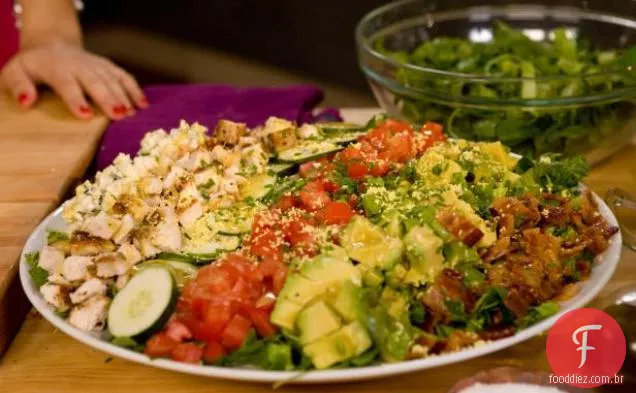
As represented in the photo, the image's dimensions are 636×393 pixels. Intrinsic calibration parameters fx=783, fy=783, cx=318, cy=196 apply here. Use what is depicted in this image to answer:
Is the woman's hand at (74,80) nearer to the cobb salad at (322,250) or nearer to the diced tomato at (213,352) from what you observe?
the cobb salad at (322,250)

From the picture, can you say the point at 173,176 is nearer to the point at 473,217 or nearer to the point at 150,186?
Answer: the point at 150,186

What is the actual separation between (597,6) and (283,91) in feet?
3.41

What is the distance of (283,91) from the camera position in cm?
252

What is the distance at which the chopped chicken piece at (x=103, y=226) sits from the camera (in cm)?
147

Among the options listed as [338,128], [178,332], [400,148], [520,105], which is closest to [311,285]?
[178,332]

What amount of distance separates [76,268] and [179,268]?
19cm

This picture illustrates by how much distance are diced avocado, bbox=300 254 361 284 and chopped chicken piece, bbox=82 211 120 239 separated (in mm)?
418

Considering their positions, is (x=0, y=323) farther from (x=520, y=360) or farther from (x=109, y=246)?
(x=520, y=360)

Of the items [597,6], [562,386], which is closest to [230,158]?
[562,386]

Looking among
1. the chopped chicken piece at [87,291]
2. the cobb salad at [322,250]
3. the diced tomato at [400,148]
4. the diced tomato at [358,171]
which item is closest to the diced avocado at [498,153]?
the cobb salad at [322,250]

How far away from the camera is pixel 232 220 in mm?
1503

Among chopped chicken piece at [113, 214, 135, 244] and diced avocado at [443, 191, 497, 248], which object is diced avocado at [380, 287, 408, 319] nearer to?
diced avocado at [443, 191, 497, 248]

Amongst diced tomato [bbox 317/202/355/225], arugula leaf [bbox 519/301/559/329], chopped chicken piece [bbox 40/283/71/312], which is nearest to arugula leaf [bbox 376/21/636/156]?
diced tomato [bbox 317/202/355/225]

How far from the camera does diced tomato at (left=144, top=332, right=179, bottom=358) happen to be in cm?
125
